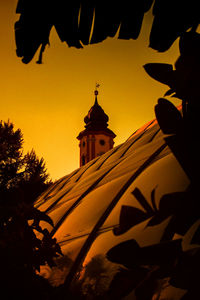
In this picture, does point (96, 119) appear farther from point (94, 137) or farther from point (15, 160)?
point (15, 160)

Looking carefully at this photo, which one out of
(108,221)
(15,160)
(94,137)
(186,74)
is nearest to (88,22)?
(186,74)

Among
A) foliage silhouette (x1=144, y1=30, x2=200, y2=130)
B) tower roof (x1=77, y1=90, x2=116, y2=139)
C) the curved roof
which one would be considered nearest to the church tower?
tower roof (x1=77, y1=90, x2=116, y2=139)

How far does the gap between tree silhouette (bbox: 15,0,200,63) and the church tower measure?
1893 inches

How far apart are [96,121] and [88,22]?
172 feet

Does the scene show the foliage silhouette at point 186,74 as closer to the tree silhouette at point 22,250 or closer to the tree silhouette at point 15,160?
the tree silhouette at point 22,250

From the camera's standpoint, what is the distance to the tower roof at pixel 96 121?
170 ft

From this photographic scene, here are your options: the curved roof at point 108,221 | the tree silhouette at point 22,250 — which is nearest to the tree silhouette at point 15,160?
the curved roof at point 108,221

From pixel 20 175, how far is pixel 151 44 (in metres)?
26.0

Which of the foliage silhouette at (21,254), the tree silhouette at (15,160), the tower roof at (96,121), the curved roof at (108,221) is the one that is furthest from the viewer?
the tower roof at (96,121)

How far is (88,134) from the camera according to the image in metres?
51.7

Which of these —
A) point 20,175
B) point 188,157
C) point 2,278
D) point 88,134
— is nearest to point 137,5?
point 188,157

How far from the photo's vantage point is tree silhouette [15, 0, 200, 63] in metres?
1.22

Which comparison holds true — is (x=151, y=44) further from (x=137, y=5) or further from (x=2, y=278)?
(x=2, y=278)

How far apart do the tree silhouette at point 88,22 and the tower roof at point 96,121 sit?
50289 millimetres
